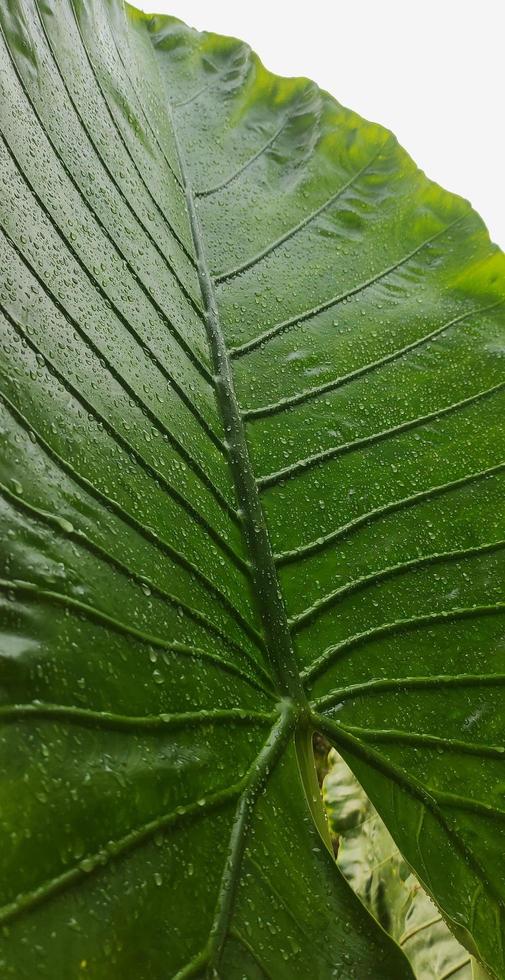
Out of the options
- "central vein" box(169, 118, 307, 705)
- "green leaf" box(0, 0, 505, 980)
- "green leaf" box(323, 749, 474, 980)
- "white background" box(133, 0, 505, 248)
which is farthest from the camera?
"white background" box(133, 0, 505, 248)

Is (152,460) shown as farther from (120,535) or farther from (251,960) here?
(251,960)

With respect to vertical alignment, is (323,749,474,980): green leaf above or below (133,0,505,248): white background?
below

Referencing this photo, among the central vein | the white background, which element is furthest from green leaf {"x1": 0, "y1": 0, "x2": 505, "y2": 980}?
the white background

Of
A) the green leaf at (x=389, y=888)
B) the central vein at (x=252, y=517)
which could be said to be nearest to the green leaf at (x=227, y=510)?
the central vein at (x=252, y=517)

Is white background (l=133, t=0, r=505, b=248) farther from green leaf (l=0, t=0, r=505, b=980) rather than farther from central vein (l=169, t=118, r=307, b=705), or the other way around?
central vein (l=169, t=118, r=307, b=705)

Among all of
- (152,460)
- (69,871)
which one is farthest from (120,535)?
(69,871)

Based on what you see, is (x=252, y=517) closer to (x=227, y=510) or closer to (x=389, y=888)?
(x=227, y=510)

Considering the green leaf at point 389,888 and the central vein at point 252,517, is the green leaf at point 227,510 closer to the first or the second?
the central vein at point 252,517

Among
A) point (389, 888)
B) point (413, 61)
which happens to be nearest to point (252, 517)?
point (389, 888)
